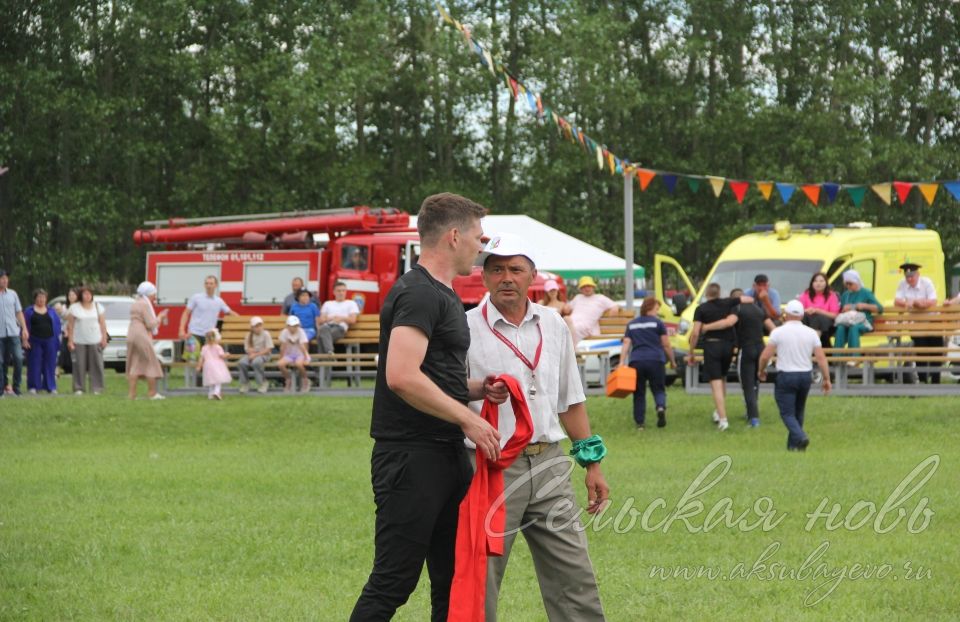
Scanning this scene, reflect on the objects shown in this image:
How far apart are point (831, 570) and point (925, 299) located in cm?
1410

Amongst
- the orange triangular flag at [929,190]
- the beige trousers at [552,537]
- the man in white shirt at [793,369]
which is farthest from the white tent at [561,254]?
the beige trousers at [552,537]

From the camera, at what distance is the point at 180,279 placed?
30.3 m

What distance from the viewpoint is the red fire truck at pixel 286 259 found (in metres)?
28.2

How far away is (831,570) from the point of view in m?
8.73

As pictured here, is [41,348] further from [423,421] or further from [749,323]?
[423,421]

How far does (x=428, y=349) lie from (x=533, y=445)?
71cm

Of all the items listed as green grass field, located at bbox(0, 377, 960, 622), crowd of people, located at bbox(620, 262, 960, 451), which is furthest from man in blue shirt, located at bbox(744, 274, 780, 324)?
green grass field, located at bbox(0, 377, 960, 622)

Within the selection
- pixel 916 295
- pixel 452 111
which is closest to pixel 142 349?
pixel 916 295

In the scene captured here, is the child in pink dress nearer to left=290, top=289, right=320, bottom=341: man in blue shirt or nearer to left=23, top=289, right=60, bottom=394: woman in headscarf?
left=290, top=289, right=320, bottom=341: man in blue shirt

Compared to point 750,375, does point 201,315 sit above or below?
above

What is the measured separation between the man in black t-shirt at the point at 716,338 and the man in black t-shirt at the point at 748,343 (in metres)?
0.06

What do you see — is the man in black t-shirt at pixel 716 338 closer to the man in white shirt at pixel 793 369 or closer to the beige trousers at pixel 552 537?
the man in white shirt at pixel 793 369

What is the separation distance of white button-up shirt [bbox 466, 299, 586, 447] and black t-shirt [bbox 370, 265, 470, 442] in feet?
1.24

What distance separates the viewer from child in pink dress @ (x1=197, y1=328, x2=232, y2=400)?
22.1 meters
